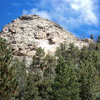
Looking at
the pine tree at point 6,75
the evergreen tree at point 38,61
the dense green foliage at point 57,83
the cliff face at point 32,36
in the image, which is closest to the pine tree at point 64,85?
the dense green foliage at point 57,83

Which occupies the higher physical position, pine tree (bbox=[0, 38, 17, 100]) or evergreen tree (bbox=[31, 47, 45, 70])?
evergreen tree (bbox=[31, 47, 45, 70])

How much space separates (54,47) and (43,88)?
6970cm

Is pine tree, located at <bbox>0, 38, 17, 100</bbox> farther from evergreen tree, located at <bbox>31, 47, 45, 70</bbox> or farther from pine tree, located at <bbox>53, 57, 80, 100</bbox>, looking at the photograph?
evergreen tree, located at <bbox>31, 47, 45, 70</bbox>

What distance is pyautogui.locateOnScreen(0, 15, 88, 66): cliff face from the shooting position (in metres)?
110

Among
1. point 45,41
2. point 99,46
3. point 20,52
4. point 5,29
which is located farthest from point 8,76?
point 5,29

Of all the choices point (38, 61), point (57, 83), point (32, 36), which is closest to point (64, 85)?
point (57, 83)

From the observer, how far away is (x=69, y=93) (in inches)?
1334

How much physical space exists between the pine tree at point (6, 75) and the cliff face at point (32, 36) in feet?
287

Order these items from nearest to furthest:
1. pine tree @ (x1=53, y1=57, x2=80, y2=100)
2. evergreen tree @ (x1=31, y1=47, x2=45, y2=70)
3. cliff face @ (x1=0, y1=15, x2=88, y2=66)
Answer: pine tree @ (x1=53, y1=57, x2=80, y2=100)
evergreen tree @ (x1=31, y1=47, x2=45, y2=70)
cliff face @ (x1=0, y1=15, x2=88, y2=66)

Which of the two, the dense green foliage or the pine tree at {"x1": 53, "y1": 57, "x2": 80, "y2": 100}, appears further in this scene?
the pine tree at {"x1": 53, "y1": 57, "x2": 80, "y2": 100}

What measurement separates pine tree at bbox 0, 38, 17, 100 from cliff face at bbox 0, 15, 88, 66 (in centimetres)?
8753

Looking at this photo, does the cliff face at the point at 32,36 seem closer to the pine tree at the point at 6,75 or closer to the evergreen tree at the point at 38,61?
the evergreen tree at the point at 38,61

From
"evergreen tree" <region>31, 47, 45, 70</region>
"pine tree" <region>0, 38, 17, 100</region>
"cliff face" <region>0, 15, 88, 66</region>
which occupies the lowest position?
"pine tree" <region>0, 38, 17, 100</region>

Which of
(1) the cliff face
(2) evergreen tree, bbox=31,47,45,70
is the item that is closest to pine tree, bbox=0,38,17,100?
(2) evergreen tree, bbox=31,47,45,70
